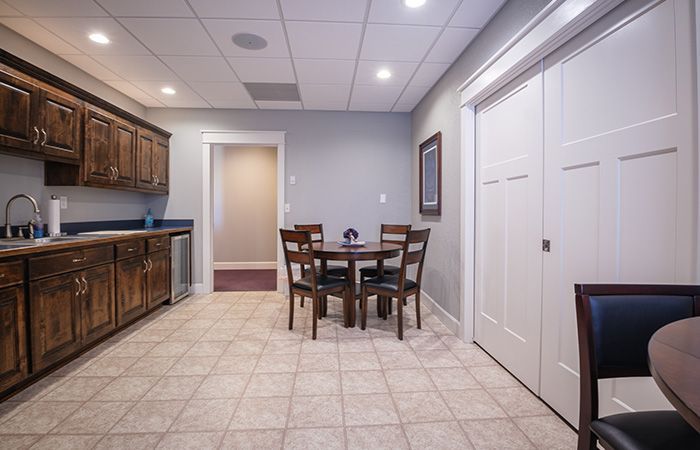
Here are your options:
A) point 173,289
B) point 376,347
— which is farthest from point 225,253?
point 376,347

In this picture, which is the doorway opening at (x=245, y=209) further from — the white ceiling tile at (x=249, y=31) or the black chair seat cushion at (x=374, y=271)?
the white ceiling tile at (x=249, y=31)

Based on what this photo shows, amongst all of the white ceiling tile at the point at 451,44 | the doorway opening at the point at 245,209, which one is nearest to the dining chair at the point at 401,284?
the white ceiling tile at the point at 451,44

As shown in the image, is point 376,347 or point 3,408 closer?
point 3,408

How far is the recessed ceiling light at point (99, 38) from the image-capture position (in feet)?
8.39

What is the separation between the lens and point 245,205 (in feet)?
20.4

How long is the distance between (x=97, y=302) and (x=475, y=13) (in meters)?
3.51

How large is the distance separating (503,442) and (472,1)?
2.53 metres

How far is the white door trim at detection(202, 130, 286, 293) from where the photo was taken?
170 inches

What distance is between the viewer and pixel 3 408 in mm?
1807

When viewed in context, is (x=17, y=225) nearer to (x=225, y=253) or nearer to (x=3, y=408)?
(x=3, y=408)

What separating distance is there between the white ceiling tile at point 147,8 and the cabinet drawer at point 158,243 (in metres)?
1.98

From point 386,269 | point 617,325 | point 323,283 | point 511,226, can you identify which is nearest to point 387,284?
point 323,283

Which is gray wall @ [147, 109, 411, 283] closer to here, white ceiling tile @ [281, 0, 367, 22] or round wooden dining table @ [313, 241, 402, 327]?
round wooden dining table @ [313, 241, 402, 327]

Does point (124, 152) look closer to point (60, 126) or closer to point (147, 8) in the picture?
point (60, 126)
